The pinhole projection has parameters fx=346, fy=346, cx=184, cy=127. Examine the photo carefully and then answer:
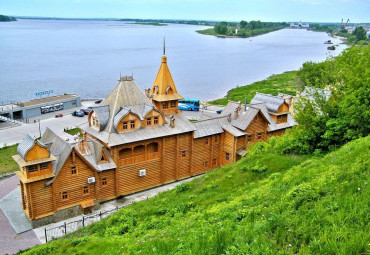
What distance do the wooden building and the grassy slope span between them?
563 cm

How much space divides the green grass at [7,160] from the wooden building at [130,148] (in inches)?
379

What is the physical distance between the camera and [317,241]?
9.23 metres

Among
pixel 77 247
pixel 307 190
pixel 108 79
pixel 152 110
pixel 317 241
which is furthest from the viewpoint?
pixel 108 79

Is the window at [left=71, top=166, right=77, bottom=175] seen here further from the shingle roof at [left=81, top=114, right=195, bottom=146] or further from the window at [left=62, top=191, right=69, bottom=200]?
the shingle roof at [left=81, top=114, right=195, bottom=146]

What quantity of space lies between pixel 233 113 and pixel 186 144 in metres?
6.85

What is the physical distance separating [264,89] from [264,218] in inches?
3118

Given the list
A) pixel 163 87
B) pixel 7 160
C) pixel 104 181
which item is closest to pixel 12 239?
→ pixel 104 181

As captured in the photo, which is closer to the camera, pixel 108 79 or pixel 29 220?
pixel 29 220

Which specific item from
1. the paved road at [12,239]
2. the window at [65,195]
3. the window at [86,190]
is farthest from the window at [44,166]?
the paved road at [12,239]

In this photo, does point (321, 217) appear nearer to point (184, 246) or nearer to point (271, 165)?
point (184, 246)

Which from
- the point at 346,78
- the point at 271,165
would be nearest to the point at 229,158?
the point at 271,165

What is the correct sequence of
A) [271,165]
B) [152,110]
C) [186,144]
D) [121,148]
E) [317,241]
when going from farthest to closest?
[186,144]
[152,110]
[121,148]
[271,165]
[317,241]

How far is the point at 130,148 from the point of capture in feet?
102

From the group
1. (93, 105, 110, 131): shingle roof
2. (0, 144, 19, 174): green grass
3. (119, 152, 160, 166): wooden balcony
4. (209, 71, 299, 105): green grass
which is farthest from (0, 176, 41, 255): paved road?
(209, 71, 299, 105): green grass
